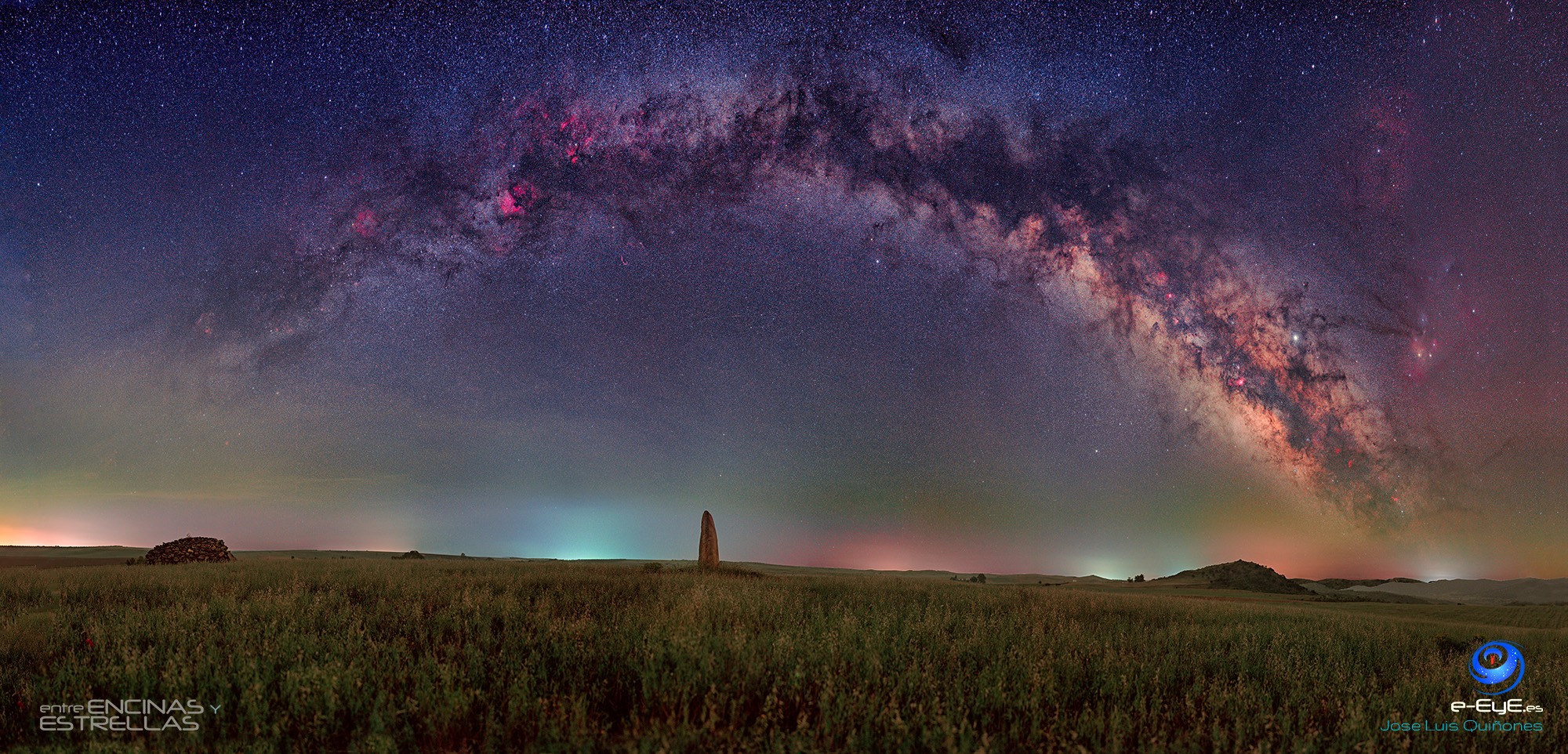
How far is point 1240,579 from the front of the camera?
58.0 metres

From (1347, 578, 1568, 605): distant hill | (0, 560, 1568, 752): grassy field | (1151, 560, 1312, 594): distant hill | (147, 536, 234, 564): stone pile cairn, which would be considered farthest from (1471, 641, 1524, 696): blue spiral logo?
(1347, 578, 1568, 605): distant hill

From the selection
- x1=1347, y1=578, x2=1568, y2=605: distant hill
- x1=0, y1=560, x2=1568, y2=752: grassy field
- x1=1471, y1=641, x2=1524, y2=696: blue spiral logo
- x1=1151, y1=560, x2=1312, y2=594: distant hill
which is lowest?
x1=1347, y1=578, x2=1568, y2=605: distant hill

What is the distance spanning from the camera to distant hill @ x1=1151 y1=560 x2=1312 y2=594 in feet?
181

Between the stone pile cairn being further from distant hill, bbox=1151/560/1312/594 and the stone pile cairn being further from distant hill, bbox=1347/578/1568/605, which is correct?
distant hill, bbox=1347/578/1568/605

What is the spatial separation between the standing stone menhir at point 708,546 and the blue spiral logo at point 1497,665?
64.4 ft

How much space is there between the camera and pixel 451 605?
7969mm

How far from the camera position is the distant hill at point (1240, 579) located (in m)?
55.3

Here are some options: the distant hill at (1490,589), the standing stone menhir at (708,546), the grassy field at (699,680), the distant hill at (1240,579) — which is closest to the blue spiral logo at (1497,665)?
the grassy field at (699,680)

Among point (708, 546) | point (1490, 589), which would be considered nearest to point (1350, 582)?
point (1490, 589)

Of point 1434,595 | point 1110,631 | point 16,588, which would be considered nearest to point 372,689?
point 1110,631

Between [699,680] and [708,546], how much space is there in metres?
19.5

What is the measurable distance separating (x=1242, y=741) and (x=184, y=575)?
17.8 meters

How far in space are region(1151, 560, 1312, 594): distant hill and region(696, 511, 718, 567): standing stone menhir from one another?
160 ft

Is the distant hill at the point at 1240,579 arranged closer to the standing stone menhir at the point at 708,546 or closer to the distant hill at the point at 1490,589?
the distant hill at the point at 1490,589
